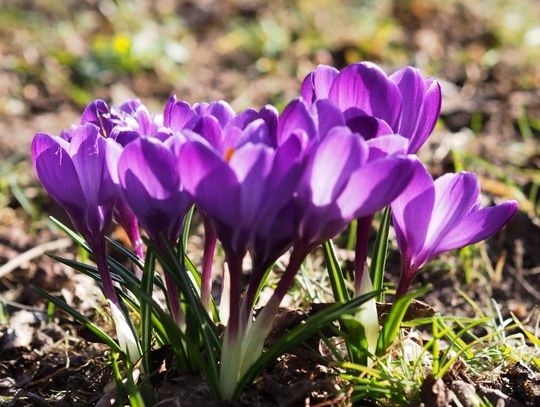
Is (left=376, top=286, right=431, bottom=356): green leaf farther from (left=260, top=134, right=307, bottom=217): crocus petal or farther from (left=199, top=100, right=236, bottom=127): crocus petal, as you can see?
(left=199, top=100, right=236, bottom=127): crocus petal

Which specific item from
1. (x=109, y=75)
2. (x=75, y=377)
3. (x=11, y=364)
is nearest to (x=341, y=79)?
(x=75, y=377)

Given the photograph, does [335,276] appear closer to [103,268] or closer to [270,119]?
[270,119]

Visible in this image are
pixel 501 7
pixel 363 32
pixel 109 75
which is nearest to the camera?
pixel 109 75

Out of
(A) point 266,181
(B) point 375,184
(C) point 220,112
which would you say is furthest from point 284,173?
(C) point 220,112

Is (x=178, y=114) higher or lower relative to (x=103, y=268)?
higher

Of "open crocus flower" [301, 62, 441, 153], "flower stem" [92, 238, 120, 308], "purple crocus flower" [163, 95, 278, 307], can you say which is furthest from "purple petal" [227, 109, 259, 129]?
"flower stem" [92, 238, 120, 308]

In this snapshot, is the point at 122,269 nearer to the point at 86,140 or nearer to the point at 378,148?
the point at 86,140

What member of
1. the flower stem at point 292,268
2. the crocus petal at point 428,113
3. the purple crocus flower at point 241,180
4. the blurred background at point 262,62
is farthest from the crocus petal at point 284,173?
the blurred background at point 262,62
